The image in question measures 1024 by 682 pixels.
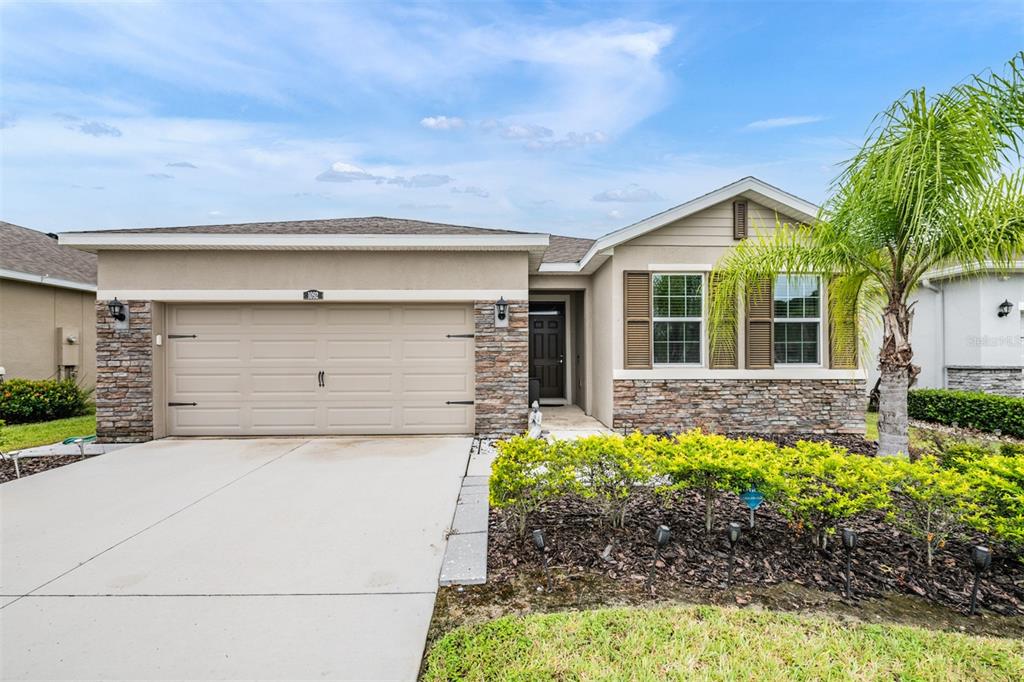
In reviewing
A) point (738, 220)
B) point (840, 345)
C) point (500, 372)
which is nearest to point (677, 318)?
point (738, 220)

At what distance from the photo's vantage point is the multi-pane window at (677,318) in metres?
8.10

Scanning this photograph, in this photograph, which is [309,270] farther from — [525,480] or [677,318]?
[677,318]

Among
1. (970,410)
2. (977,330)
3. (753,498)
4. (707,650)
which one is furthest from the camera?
(977,330)

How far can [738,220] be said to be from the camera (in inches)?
317

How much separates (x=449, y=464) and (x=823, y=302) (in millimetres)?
6738

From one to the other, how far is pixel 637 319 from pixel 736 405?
2.19 m

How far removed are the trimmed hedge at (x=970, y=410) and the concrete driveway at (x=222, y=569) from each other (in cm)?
957

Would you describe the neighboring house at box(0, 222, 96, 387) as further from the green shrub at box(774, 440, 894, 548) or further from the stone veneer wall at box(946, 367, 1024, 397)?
the stone veneer wall at box(946, 367, 1024, 397)

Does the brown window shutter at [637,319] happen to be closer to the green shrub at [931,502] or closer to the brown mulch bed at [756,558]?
the brown mulch bed at [756,558]

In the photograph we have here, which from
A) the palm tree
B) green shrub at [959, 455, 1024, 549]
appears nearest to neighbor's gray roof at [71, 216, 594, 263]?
the palm tree

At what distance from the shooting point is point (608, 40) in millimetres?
8492

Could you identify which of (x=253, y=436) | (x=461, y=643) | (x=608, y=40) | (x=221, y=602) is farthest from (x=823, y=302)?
(x=253, y=436)

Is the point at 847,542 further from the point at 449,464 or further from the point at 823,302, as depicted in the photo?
the point at 823,302

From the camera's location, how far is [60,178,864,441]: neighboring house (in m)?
7.58
